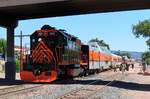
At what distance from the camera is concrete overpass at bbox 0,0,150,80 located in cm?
1412

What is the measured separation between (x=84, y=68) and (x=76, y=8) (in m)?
7.22

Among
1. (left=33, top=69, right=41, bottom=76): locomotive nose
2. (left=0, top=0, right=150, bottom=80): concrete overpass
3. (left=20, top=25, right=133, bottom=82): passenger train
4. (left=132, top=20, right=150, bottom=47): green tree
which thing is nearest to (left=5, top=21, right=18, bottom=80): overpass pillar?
(left=0, top=0, right=150, bottom=80): concrete overpass

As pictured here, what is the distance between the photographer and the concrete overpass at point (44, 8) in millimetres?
14125

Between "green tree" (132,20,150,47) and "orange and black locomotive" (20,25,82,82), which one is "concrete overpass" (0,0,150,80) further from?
"green tree" (132,20,150,47)

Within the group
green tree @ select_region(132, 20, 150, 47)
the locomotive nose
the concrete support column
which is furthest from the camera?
green tree @ select_region(132, 20, 150, 47)

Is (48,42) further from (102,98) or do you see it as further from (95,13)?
(102,98)

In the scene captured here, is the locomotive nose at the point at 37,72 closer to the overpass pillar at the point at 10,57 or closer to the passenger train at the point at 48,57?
the passenger train at the point at 48,57

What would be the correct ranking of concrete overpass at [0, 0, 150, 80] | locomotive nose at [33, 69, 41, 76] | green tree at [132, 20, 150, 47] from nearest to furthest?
1. locomotive nose at [33, 69, 41, 76]
2. concrete overpass at [0, 0, 150, 80]
3. green tree at [132, 20, 150, 47]

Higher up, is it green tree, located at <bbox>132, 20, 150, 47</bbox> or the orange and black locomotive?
green tree, located at <bbox>132, 20, 150, 47</bbox>

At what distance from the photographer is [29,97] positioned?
942cm

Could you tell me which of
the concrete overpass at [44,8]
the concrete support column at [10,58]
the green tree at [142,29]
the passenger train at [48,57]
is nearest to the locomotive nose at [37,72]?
the passenger train at [48,57]

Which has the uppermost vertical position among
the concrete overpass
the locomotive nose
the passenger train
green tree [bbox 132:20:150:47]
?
green tree [bbox 132:20:150:47]

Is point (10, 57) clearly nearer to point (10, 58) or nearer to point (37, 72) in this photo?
point (10, 58)

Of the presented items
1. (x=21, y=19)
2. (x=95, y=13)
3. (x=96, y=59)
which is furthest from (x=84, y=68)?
(x=21, y=19)
